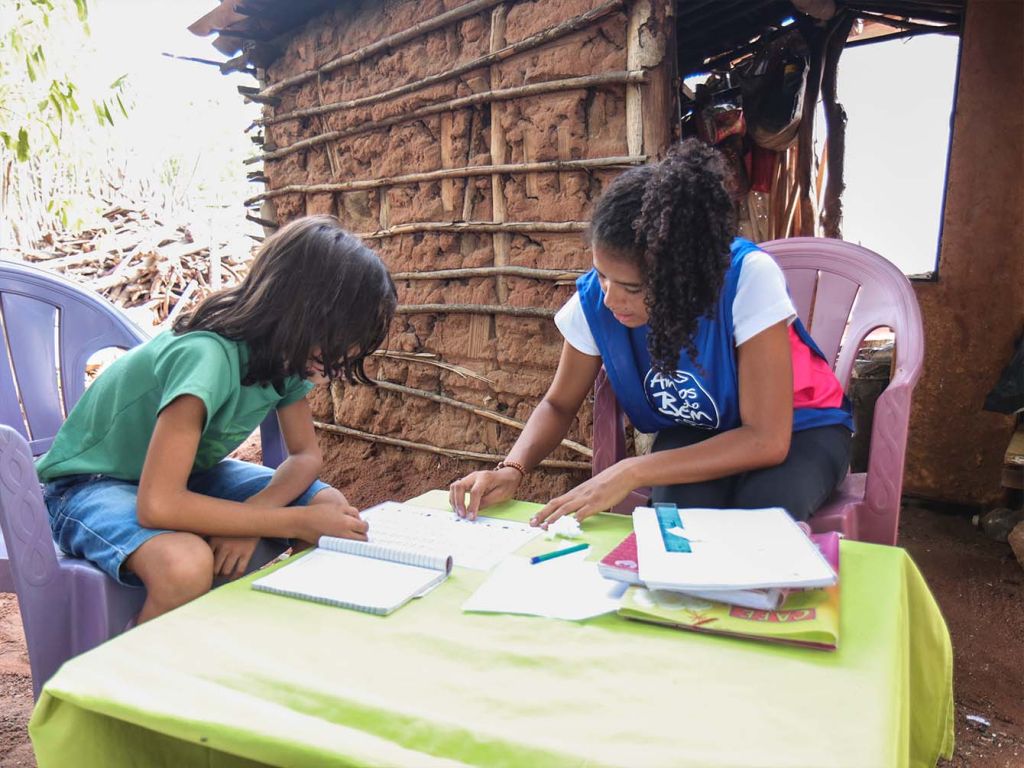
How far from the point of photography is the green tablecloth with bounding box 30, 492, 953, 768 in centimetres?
75

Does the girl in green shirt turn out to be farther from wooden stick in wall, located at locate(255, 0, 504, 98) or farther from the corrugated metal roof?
the corrugated metal roof

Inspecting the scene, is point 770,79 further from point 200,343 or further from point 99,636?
point 99,636

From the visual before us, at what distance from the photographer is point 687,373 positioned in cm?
175

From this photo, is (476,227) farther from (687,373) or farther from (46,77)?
(46,77)

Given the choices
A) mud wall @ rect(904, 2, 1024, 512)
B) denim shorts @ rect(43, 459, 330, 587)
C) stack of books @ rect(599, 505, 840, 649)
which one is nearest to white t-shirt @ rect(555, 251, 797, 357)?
stack of books @ rect(599, 505, 840, 649)

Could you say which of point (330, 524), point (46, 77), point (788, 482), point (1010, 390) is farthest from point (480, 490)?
point (46, 77)

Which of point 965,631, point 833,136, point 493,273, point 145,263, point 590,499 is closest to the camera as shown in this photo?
point 590,499

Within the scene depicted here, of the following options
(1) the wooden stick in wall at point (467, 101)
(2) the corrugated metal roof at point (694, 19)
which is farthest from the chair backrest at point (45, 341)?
(2) the corrugated metal roof at point (694, 19)

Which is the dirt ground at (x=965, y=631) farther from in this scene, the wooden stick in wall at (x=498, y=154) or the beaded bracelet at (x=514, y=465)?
the beaded bracelet at (x=514, y=465)

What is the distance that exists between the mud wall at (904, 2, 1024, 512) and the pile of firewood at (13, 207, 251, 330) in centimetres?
565

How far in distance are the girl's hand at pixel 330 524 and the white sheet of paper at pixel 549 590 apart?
11.7 inches

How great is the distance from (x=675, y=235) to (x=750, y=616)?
0.84 m

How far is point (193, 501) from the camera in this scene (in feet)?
4.53

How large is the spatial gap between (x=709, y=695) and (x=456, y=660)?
295 millimetres
